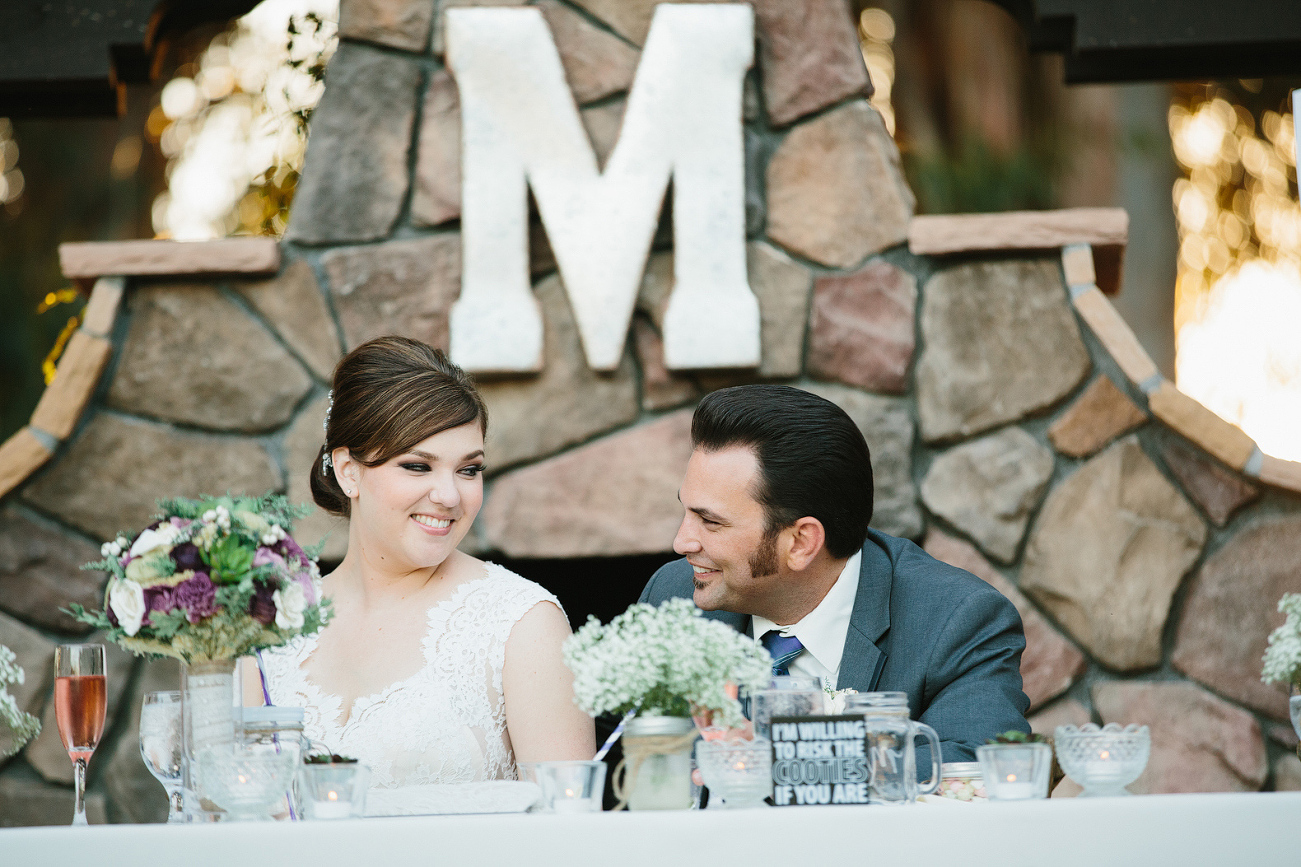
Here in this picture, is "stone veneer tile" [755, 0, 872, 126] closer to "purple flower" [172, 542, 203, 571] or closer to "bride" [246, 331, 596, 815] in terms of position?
"bride" [246, 331, 596, 815]

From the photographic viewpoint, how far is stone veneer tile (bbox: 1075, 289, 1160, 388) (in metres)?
3.01

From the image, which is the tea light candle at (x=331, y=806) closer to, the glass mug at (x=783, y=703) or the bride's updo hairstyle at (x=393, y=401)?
the glass mug at (x=783, y=703)

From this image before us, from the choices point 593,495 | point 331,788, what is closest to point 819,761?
point 331,788

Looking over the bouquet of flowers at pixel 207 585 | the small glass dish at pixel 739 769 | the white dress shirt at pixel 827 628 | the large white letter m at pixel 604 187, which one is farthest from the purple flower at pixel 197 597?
the large white letter m at pixel 604 187

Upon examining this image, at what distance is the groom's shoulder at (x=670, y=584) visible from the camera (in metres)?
2.45

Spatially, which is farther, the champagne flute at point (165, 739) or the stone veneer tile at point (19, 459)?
the stone veneer tile at point (19, 459)

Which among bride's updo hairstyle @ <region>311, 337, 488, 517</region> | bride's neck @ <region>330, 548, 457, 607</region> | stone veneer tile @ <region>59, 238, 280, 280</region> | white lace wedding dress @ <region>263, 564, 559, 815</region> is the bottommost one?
white lace wedding dress @ <region>263, 564, 559, 815</region>

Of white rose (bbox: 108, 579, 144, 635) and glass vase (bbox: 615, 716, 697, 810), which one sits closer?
glass vase (bbox: 615, 716, 697, 810)

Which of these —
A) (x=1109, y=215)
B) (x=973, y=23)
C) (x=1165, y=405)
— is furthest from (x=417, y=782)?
(x=973, y=23)

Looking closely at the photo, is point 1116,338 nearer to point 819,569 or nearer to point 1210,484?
point 1210,484

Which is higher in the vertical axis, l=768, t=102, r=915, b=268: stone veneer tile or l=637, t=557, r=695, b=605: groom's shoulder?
l=768, t=102, r=915, b=268: stone veneer tile

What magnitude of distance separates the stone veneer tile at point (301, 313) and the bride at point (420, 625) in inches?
33.9

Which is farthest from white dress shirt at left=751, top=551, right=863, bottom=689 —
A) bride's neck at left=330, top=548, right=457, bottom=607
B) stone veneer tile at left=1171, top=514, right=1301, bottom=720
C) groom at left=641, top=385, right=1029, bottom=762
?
stone veneer tile at left=1171, top=514, right=1301, bottom=720

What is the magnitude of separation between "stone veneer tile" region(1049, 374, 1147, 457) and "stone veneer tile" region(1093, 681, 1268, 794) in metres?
0.67
